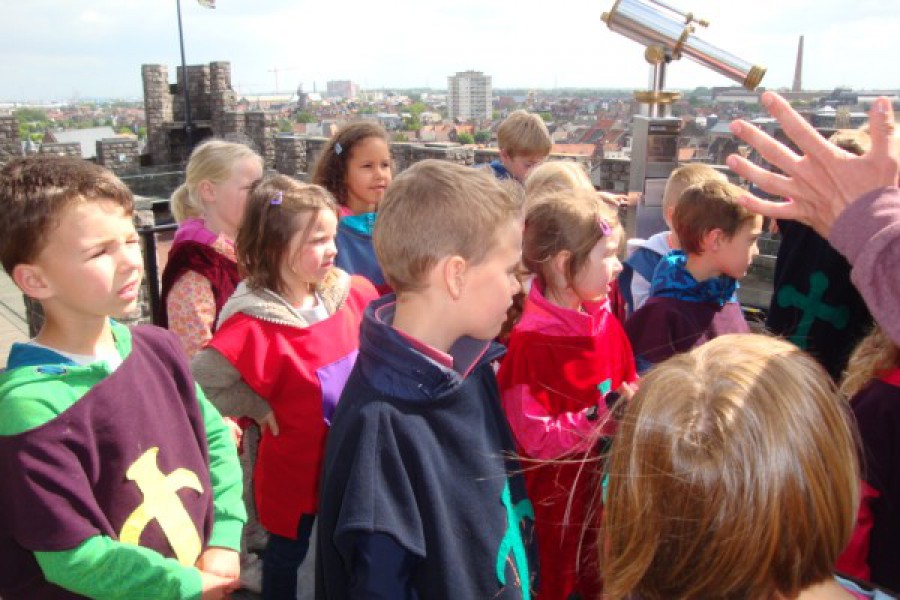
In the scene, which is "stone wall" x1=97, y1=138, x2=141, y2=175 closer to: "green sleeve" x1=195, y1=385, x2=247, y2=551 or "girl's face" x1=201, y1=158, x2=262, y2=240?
"girl's face" x1=201, y1=158, x2=262, y2=240

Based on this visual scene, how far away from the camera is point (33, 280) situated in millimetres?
1457

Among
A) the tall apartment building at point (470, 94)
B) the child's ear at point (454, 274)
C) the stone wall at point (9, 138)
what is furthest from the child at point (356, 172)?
the tall apartment building at point (470, 94)

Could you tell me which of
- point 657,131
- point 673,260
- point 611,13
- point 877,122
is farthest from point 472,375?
point 657,131

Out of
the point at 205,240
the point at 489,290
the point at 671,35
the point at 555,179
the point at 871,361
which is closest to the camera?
the point at 489,290

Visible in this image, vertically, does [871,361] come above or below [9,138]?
below

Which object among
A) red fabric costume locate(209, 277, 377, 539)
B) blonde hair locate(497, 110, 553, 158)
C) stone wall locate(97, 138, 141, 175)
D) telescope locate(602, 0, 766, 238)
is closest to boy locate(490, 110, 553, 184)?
blonde hair locate(497, 110, 553, 158)

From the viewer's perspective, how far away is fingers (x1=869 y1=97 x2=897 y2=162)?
115 cm

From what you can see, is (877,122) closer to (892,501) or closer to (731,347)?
(731,347)

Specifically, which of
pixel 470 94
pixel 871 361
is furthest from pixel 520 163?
pixel 470 94

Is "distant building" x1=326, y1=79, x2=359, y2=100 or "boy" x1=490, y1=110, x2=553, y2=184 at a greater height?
"distant building" x1=326, y1=79, x2=359, y2=100

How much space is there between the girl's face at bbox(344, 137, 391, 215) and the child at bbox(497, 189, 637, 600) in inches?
40.9

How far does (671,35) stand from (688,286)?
293 centimetres

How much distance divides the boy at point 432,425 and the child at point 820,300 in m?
1.49

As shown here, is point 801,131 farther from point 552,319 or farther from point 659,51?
point 659,51
